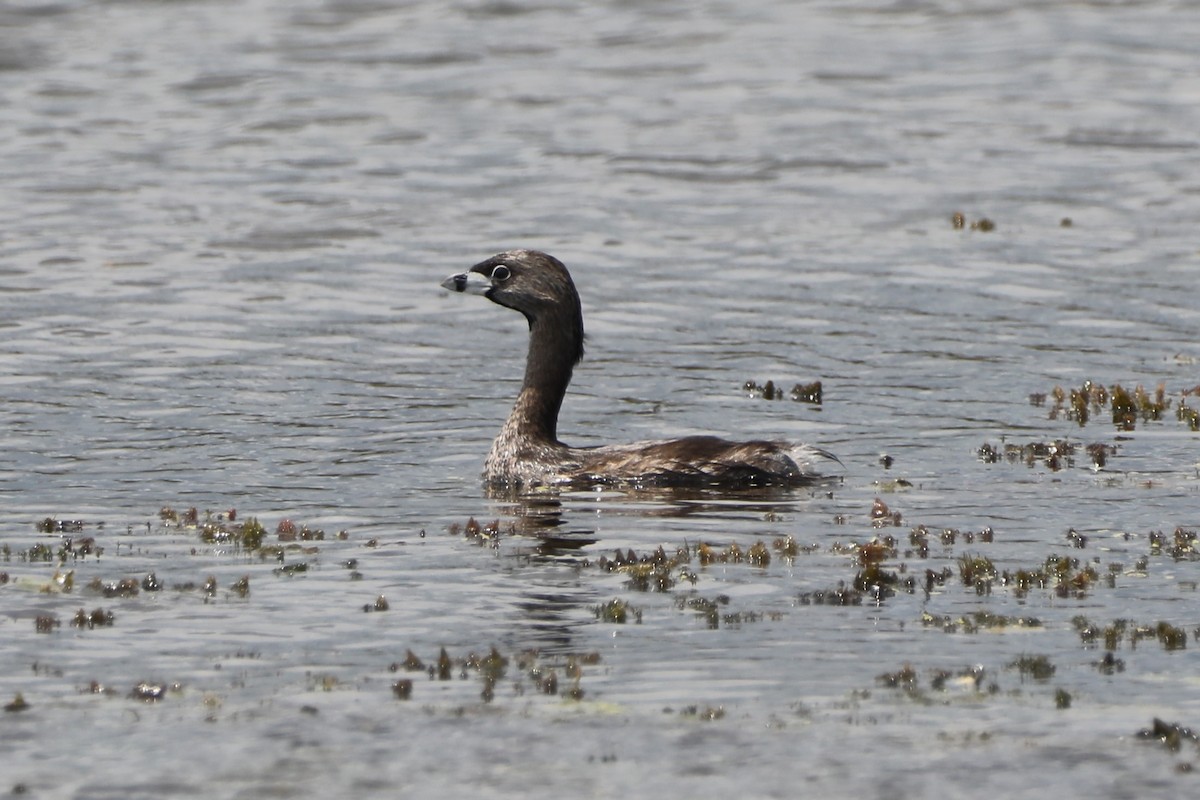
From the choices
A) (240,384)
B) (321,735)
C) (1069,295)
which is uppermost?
(1069,295)

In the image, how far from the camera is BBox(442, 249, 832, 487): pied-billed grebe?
59.1 feet

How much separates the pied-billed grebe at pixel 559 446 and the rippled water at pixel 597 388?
522 mm

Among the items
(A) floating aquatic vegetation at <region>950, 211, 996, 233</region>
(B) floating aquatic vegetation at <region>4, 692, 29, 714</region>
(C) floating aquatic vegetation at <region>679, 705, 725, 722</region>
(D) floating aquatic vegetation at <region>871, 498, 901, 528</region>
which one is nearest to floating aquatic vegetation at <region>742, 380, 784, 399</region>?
(D) floating aquatic vegetation at <region>871, 498, 901, 528</region>

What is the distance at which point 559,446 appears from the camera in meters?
19.3

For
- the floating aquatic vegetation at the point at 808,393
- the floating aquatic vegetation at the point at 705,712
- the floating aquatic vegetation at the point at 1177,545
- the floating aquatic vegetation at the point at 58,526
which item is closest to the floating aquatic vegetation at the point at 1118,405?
the floating aquatic vegetation at the point at 808,393

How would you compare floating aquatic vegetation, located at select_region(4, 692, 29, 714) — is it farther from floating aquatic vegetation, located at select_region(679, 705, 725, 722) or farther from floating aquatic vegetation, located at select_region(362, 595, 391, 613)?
floating aquatic vegetation, located at select_region(679, 705, 725, 722)

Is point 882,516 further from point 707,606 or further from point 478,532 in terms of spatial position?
point 707,606

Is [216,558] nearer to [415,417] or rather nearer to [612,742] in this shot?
[612,742]

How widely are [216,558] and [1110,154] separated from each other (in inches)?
1101

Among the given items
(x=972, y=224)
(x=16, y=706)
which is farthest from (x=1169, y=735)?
(x=972, y=224)

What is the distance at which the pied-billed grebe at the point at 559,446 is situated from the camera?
18.0m

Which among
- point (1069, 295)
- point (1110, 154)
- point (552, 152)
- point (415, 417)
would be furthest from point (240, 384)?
point (1110, 154)

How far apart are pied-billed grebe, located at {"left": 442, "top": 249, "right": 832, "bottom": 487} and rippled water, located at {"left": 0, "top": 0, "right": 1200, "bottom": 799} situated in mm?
522

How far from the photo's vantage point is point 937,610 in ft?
43.0
